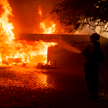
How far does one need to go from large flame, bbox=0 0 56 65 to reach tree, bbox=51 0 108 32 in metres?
11.4

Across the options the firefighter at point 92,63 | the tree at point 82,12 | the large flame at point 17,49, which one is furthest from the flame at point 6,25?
the firefighter at point 92,63

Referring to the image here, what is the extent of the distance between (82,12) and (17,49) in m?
14.7

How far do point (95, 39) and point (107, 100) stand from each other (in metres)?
2.16

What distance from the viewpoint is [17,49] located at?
21703mm

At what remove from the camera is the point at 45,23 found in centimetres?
3644

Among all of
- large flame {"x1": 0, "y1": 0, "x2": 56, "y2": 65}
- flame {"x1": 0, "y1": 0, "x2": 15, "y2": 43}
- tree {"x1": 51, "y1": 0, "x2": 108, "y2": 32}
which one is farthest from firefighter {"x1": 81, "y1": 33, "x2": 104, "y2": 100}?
flame {"x1": 0, "y1": 0, "x2": 15, "y2": 43}

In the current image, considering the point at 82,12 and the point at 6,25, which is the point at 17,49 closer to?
the point at 6,25

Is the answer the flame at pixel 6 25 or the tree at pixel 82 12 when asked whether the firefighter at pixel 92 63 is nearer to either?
the tree at pixel 82 12

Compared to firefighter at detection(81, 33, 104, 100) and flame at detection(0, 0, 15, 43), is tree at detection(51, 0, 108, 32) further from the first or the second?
flame at detection(0, 0, 15, 43)

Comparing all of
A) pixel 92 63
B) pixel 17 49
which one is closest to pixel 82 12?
pixel 92 63

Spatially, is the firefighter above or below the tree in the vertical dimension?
below

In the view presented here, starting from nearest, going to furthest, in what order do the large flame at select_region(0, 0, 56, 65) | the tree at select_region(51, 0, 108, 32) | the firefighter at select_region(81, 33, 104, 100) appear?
the firefighter at select_region(81, 33, 104, 100) < the tree at select_region(51, 0, 108, 32) < the large flame at select_region(0, 0, 56, 65)

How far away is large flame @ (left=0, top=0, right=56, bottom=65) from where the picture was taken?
802 inches

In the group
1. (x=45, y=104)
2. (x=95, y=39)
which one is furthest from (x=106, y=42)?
(x=45, y=104)
